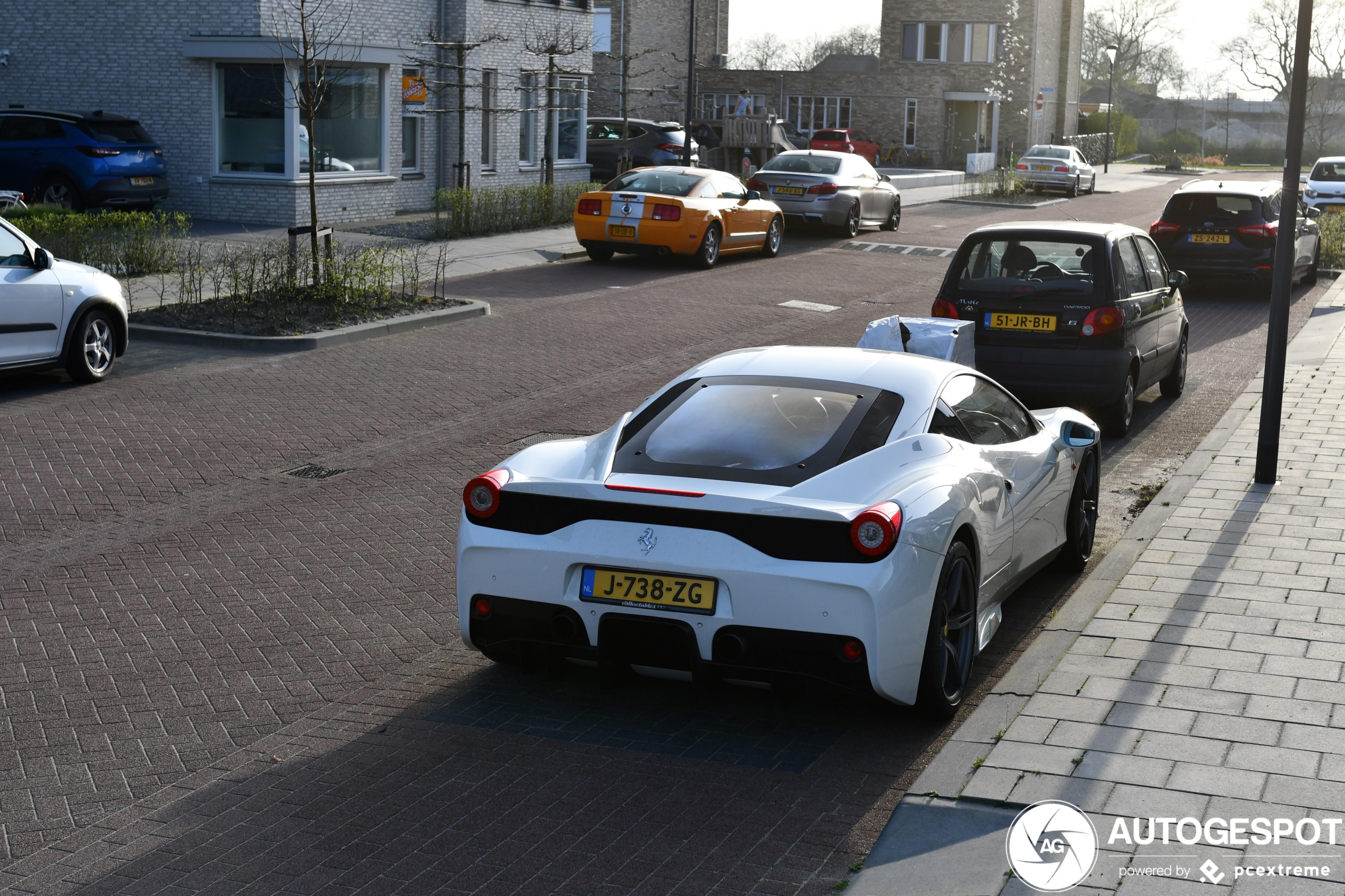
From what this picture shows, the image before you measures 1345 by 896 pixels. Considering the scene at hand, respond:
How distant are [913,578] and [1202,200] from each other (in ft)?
55.4

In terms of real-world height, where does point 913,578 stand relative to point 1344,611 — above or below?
above

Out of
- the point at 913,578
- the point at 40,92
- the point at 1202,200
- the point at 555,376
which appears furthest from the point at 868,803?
the point at 40,92

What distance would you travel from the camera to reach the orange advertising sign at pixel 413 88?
28.6m

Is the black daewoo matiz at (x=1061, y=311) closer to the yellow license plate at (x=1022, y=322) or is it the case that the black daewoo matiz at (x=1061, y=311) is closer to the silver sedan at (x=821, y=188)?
the yellow license plate at (x=1022, y=322)

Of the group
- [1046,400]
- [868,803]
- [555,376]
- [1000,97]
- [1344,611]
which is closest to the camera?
[868,803]

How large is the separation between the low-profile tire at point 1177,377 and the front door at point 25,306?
9315mm

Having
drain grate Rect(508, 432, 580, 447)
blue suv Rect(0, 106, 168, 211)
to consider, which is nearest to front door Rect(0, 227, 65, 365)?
drain grate Rect(508, 432, 580, 447)

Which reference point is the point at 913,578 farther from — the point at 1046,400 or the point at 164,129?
the point at 164,129

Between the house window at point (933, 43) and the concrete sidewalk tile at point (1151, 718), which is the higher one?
the house window at point (933, 43)

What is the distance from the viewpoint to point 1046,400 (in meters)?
11.3

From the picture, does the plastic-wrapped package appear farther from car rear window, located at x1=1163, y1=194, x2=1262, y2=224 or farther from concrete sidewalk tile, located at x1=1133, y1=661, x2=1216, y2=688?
car rear window, located at x1=1163, y1=194, x2=1262, y2=224

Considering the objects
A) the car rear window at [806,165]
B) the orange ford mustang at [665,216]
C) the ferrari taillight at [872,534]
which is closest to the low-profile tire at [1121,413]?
the ferrari taillight at [872,534]

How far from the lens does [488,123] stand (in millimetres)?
31703

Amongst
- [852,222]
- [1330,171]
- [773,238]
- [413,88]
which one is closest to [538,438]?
[773,238]
